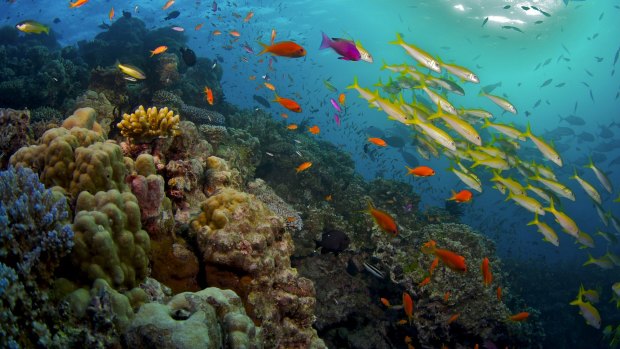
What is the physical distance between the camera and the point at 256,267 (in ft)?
12.8

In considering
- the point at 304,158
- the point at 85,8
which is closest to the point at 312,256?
the point at 304,158

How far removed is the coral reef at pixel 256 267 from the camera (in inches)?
150

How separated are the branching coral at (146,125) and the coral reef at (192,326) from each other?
2945 mm

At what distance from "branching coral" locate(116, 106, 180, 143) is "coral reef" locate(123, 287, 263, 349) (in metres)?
2.95

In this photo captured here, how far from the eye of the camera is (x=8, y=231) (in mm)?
2025

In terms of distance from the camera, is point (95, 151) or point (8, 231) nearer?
point (8, 231)

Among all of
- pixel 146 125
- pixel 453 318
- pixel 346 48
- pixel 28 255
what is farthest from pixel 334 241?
pixel 28 255

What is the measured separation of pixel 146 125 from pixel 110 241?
266cm

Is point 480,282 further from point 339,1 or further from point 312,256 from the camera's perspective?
point 339,1

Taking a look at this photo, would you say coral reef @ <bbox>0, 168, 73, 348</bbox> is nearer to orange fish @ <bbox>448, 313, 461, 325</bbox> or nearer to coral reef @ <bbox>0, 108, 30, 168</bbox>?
coral reef @ <bbox>0, 108, 30, 168</bbox>

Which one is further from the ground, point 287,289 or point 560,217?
point 287,289

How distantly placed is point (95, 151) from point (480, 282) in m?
8.06

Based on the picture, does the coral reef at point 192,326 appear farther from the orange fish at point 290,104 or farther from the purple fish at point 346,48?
the orange fish at point 290,104

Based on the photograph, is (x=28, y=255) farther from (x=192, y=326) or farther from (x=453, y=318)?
(x=453, y=318)
